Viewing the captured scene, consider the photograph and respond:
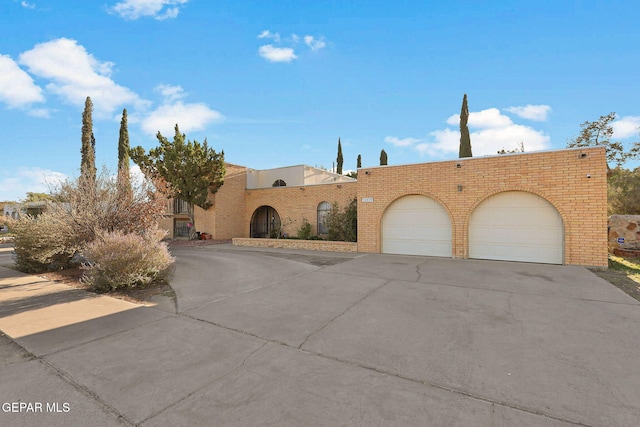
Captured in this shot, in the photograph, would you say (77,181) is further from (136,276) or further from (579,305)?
(579,305)

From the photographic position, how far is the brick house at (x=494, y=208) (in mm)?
8727

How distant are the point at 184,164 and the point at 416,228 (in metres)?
14.6

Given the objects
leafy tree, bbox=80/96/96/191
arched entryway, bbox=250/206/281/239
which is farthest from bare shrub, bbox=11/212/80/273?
leafy tree, bbox=80/96/96/191

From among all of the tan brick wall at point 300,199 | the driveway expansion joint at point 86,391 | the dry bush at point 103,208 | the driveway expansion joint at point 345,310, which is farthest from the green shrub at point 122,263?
the tan brick wall at point 300,199

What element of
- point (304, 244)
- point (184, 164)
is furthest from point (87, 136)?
point (304, 244)

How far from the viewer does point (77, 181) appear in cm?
883

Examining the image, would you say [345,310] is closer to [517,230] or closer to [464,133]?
[517,230]

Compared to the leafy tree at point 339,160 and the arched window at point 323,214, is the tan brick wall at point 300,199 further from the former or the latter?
the leafy tree at point 339,160

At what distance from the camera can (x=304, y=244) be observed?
1441 centimetres

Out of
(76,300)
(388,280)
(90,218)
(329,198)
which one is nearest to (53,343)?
(76,300)

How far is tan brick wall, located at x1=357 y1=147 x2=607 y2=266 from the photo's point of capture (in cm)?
862

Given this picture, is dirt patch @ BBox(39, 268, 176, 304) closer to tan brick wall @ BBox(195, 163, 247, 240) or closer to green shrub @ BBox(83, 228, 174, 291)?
green shrub @ BBox(83, 228, 174, 291)

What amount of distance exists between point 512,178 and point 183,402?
11.4 meters

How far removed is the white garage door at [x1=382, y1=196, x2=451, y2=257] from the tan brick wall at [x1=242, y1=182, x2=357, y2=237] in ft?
13.6
